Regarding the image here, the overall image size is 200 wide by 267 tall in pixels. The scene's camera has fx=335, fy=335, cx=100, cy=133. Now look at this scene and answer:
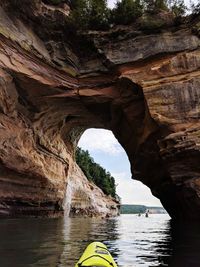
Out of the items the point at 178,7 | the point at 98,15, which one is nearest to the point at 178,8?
the point at 178,7

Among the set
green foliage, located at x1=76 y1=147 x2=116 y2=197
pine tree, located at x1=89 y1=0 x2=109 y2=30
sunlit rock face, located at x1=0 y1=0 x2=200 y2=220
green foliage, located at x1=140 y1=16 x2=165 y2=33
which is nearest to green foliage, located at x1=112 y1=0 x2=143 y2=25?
pine tree, located at x1=89 y1=0 x2=109 y2=30

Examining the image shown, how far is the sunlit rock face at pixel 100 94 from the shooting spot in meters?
18.8

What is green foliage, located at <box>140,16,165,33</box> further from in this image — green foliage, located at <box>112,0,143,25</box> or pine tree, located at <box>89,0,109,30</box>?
pine tree, located at <box>89,0,109,30</box>

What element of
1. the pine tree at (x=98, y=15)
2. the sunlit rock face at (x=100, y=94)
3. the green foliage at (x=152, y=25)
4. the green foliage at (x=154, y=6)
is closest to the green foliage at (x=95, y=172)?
the sunlit rock face at (x=100, y=94)

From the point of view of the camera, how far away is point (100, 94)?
2203cm

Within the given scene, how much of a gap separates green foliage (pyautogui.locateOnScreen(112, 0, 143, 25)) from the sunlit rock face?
92 centimetres

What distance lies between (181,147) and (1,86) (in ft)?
36.9

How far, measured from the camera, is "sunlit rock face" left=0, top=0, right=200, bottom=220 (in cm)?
A: 1884

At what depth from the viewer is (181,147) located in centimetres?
1764

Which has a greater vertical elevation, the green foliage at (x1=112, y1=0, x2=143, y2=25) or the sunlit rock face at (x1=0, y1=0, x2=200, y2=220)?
the green foliage at (x1=112, y1=0, x2=143, y2=25)

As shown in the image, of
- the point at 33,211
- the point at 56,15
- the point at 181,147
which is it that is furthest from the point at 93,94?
the point at 33,211

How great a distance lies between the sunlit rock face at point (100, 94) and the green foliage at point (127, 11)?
36.3 inches

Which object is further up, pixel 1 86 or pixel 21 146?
pixel 1 86

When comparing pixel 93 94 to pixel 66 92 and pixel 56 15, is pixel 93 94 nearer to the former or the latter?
pixel 66 92
